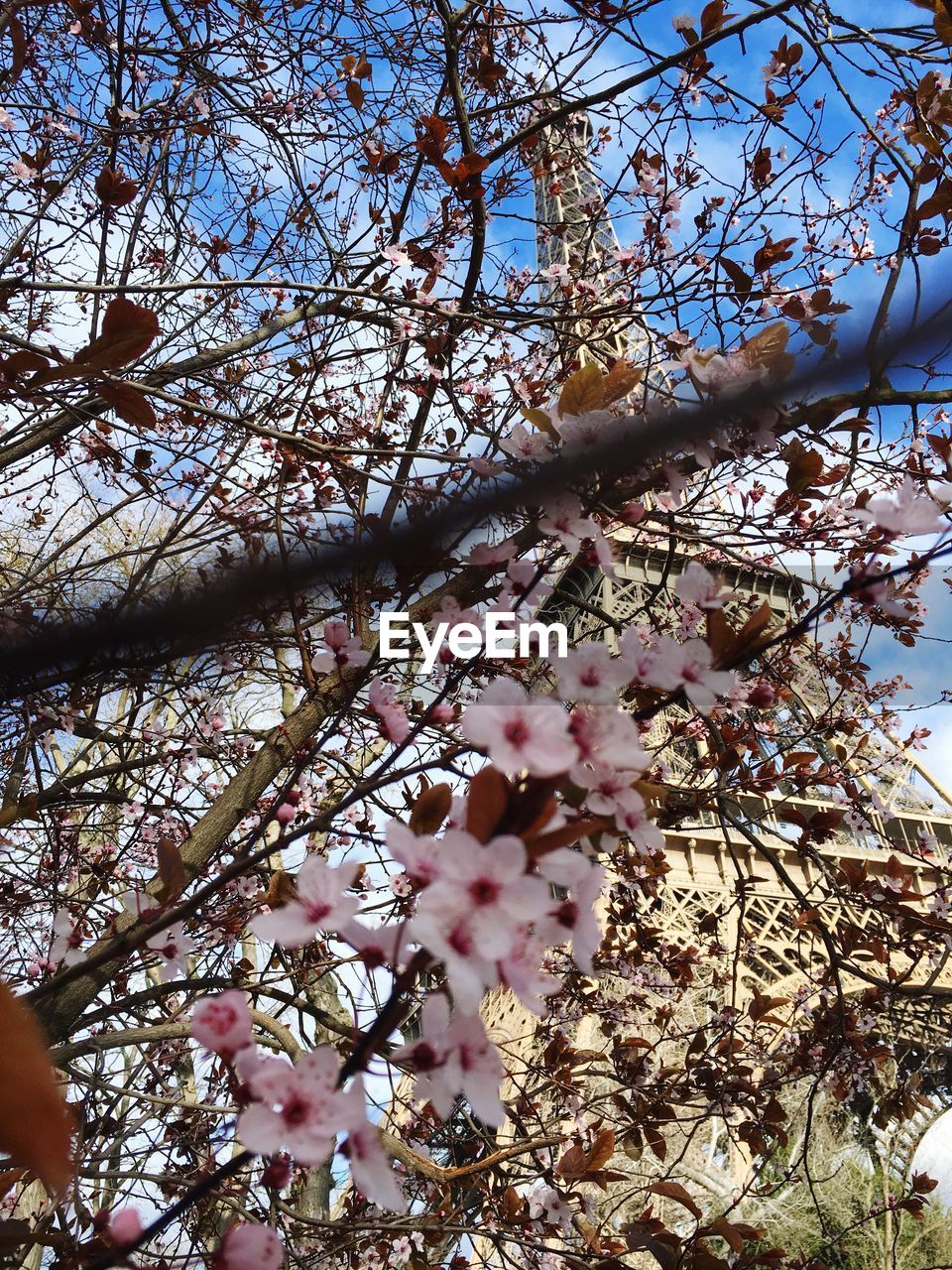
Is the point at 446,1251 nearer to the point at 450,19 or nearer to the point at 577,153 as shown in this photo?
the point at 450,19

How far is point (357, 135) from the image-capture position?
A: 9.95 ft

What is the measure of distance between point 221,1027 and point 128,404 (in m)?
0.97

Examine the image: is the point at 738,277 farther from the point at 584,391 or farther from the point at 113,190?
the point at 113,190

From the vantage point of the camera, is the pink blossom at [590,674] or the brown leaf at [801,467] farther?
the brown leaf at [801,467]

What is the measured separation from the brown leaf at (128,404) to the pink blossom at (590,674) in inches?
33.6

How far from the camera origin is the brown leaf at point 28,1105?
1.19 feet

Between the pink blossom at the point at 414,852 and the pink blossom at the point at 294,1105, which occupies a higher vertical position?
the pink blossom at the point at 414,852

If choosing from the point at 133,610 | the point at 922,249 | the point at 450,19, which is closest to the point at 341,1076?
the point at 133,610

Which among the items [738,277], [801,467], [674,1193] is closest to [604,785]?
[801,467]

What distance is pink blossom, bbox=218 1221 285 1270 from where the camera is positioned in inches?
24.9

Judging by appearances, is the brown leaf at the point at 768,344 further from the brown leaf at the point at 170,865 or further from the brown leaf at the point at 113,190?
the brown leaf at the point at 113,190

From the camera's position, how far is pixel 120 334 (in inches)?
40.3

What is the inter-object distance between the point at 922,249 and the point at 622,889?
216 centimetres

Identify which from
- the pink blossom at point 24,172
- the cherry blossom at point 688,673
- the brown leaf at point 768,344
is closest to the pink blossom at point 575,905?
the cherry blossom at point 688,673
